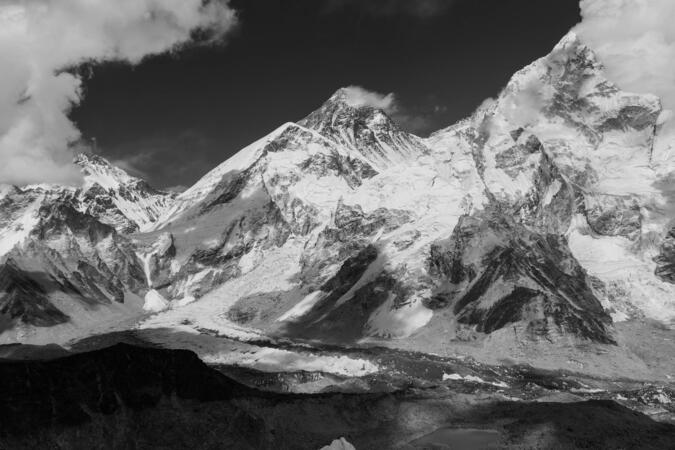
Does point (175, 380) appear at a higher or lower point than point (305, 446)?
higher

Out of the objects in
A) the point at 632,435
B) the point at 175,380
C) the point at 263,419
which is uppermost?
the point at 175,380

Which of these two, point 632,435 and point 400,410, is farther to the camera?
point 400,410

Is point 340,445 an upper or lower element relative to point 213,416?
lower

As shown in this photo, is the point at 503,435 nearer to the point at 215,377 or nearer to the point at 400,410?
the point at 400,410

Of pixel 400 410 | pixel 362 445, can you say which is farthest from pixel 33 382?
pixel 400 410

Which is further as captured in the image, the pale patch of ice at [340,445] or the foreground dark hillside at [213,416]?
the foreground dark hillside at [213,416]

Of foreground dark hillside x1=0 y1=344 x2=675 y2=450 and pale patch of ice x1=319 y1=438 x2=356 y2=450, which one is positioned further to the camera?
foreground dark hillside x1=0 y1=344 x2=675 y2=450

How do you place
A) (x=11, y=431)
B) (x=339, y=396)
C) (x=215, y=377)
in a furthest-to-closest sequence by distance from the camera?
(x=339, y=396) < (x=215, y=377) < (x=11, y=431)

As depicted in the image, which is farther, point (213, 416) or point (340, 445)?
point (213, 416)
